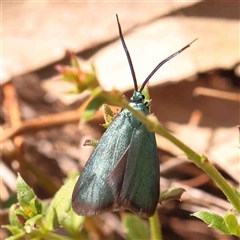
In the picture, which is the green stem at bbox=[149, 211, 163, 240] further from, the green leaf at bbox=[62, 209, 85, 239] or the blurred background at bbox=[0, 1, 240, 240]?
the blurred background at bbox=[0, 1, 240, 240]

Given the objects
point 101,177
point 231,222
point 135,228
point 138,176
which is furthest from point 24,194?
point 231,222

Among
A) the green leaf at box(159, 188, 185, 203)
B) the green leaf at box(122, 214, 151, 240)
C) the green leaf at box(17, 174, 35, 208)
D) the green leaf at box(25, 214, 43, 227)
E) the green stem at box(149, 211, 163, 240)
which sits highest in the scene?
the green leaf at box(17, 174, 35, 208)

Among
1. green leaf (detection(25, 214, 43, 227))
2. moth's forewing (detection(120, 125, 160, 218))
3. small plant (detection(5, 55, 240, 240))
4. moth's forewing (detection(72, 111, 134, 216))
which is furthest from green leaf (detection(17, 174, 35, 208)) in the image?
moth's forewing (detection(120, 125, 160, 218))

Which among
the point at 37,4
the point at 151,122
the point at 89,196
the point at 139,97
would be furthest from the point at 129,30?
the point at 151,122

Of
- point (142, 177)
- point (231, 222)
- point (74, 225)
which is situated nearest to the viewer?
point (231, 222)

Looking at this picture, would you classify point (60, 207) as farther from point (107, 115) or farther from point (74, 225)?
point (107, 115)

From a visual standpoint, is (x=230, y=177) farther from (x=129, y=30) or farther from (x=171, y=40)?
(x=129, y=30)

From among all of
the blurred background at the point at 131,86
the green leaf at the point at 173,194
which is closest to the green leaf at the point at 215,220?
the green leaf at the point at 173,194
